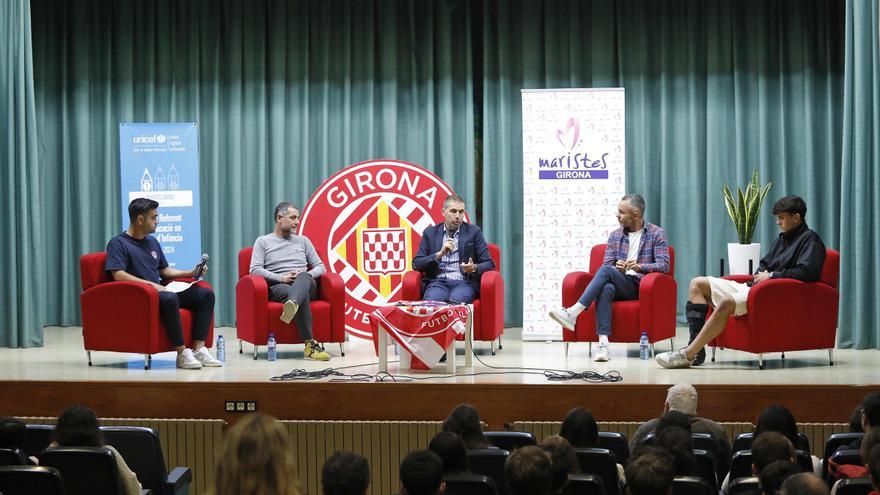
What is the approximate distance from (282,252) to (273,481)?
525 cm

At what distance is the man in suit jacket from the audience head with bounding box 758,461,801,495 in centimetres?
422

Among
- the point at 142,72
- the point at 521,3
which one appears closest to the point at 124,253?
the point at 142,72

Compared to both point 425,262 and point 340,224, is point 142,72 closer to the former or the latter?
point 340,224

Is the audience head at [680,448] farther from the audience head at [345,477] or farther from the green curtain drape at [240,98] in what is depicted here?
the green curtain drape at [240,98]

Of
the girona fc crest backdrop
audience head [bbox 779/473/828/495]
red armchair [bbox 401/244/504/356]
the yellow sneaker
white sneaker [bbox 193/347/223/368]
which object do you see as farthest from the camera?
the girona fc crest backdrop

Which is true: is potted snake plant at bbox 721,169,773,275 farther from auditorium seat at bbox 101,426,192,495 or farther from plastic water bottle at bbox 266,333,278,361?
auditorium seat at bbox 101,426,192,495

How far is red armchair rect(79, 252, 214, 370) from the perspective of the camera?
651 cm

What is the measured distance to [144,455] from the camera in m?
4.14

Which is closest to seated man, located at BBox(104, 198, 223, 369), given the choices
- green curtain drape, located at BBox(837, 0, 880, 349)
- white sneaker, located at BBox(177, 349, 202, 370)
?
white sneaker, located at BBox(177, 349, 202, 370)

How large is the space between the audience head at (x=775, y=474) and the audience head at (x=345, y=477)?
3.61ft

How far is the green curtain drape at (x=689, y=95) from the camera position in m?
9.14

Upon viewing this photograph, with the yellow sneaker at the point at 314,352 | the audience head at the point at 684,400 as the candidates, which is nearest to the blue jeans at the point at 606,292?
the yellow sneaker at the point at 314,352

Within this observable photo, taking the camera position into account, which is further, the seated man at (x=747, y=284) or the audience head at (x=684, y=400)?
the seated man at (x=747, y=284)

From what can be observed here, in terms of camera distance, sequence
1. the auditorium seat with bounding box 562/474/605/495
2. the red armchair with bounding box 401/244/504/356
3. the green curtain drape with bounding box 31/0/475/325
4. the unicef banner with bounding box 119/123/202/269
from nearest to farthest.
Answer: the auditorium seat with bounding box 562/474/605/495 → the red armchair with bounding box 401/244/504/356 → the unicef banner with bounding box 119/123/202/269 → the green curtain drape with bounding box 31/0/475/325
